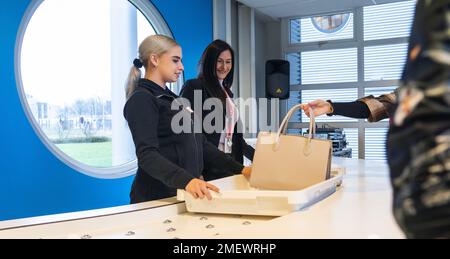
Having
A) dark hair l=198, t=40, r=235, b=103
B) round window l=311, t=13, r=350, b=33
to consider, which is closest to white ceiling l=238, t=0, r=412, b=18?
round window l=311, t=13, r=350, b=33

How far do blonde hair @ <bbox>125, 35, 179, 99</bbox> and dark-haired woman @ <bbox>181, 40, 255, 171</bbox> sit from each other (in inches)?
19.0

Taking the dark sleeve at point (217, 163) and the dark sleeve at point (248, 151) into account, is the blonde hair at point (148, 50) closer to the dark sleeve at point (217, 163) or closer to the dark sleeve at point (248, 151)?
the dark sleeve at point (217, 163)

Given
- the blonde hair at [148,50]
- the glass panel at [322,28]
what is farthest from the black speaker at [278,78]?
the blonde hair at [148,50]

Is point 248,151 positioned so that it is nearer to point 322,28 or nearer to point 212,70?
point 212,70

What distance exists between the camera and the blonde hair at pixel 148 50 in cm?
192

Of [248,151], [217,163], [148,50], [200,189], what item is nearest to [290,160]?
[200,189]

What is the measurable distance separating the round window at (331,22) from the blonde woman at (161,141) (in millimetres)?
4916

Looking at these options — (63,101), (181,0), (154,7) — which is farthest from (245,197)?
(181,0)

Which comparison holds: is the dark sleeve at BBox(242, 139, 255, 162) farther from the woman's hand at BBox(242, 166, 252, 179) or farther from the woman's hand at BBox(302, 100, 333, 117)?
the woman's hand at BBox(302, 100, 333, 117)

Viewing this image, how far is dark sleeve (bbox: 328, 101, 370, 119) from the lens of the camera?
72.9 inches

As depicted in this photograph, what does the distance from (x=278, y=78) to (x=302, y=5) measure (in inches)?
42.5

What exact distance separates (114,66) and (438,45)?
4.60 metres
